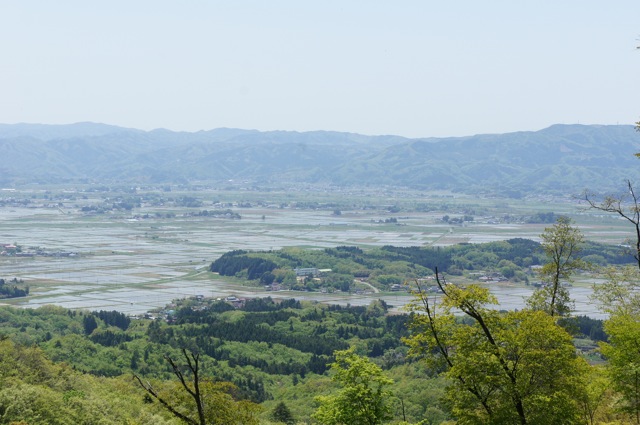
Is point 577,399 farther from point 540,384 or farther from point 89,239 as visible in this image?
point 89,239

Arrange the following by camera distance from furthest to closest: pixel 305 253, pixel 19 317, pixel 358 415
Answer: pixel 305 253, pixel 19 317, pixel 358 415

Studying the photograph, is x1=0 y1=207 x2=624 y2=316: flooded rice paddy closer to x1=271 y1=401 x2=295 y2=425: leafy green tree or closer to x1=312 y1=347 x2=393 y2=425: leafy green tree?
x1=271 y1=401 x2=295 y2=425: leafy green tree

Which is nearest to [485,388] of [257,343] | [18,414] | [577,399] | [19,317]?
[577,399]

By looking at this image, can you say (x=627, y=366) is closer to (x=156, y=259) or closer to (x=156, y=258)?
(x=156, y=259)

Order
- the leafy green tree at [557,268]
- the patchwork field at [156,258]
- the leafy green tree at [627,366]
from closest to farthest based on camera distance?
1. the leafy green tree at [627,366]
2. the leafy green tree at [557,268]
3. the patchwork field at [156,258]

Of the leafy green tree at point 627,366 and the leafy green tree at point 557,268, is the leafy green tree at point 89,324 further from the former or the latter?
the leafy green tree at point 627,366

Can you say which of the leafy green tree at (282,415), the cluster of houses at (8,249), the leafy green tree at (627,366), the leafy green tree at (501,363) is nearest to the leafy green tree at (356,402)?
the leafy green tree at (501,363)

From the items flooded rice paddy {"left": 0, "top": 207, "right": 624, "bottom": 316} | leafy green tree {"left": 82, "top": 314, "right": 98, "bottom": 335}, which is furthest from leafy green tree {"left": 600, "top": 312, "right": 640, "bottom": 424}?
leafy green tree {"left": 82, "top": 314, "right": 98, "bottom": 335}
